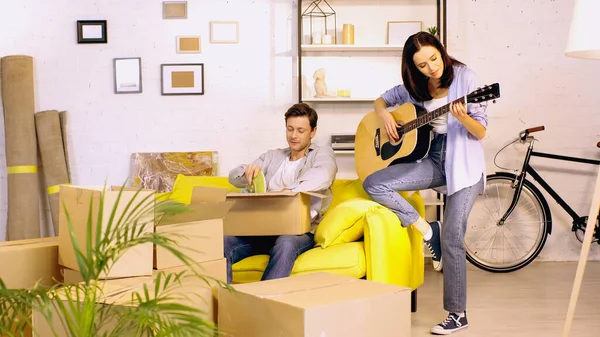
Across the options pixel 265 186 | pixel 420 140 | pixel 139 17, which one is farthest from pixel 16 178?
pixel 420 140

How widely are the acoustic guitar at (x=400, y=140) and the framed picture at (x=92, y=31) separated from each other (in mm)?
2048

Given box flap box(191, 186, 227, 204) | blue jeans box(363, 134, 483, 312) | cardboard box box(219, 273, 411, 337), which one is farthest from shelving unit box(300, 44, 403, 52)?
cardboard box box(219, 273, 411, 337)

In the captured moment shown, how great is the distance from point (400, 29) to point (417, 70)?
159cm

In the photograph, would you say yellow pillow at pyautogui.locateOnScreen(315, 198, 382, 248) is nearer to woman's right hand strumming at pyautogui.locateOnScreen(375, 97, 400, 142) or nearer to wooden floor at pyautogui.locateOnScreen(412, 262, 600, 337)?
woman's right hand strumming at pyautogui.locateOnScreen(375, 97, 400, 142)

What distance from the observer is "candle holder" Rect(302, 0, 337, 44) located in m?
4.79

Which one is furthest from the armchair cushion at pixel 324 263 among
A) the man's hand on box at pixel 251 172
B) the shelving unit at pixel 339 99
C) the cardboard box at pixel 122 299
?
the shelving unit at pixel 339 99

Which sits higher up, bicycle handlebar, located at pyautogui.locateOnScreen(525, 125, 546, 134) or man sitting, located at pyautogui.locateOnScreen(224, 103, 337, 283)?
bicycle handlebar, located at pyautogui.locateOnScreen(525, 125, 546, 134)

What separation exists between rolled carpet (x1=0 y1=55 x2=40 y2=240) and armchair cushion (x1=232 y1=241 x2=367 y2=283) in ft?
6.93

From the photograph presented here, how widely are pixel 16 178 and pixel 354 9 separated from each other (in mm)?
2540

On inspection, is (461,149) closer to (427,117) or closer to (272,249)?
(427,117)

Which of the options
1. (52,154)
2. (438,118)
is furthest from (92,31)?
(438,118)

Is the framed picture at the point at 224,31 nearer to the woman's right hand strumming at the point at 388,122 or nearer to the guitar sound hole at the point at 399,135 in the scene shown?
the woman's right hand strumming at the point at 388,122

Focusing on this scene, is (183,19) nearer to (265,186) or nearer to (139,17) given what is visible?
(139,17)

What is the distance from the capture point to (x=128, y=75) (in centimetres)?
481
